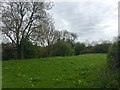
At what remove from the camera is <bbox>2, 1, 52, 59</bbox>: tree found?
35.0 meters

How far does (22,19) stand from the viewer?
118 ft

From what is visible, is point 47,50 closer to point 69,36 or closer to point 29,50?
point 29,50

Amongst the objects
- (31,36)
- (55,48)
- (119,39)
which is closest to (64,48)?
(55,48)

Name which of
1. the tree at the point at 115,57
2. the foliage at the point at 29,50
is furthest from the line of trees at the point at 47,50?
the tree at the point at 115,57

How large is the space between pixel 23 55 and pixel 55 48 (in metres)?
16.5

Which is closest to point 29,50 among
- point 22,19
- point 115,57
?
point 22,19

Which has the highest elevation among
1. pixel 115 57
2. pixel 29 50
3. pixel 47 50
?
pixel 29 50

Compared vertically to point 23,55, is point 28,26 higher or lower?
higher

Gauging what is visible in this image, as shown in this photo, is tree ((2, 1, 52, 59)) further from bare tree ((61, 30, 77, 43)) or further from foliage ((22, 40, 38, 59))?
bare tree ((61, 30, 77, 43))

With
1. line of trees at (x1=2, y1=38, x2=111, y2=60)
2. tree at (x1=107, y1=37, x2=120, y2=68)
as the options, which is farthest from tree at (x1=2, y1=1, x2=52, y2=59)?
tree at (x1=107, y1=37, x2=120, y2=68)

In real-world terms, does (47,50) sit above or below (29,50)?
below

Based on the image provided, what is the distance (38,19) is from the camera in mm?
36375

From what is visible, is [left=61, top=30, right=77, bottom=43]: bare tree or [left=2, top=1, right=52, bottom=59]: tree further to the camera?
[left=61, top=30, right=77, bottom=43]: bare tree

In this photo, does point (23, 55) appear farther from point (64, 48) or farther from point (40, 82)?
point (40, 82)
